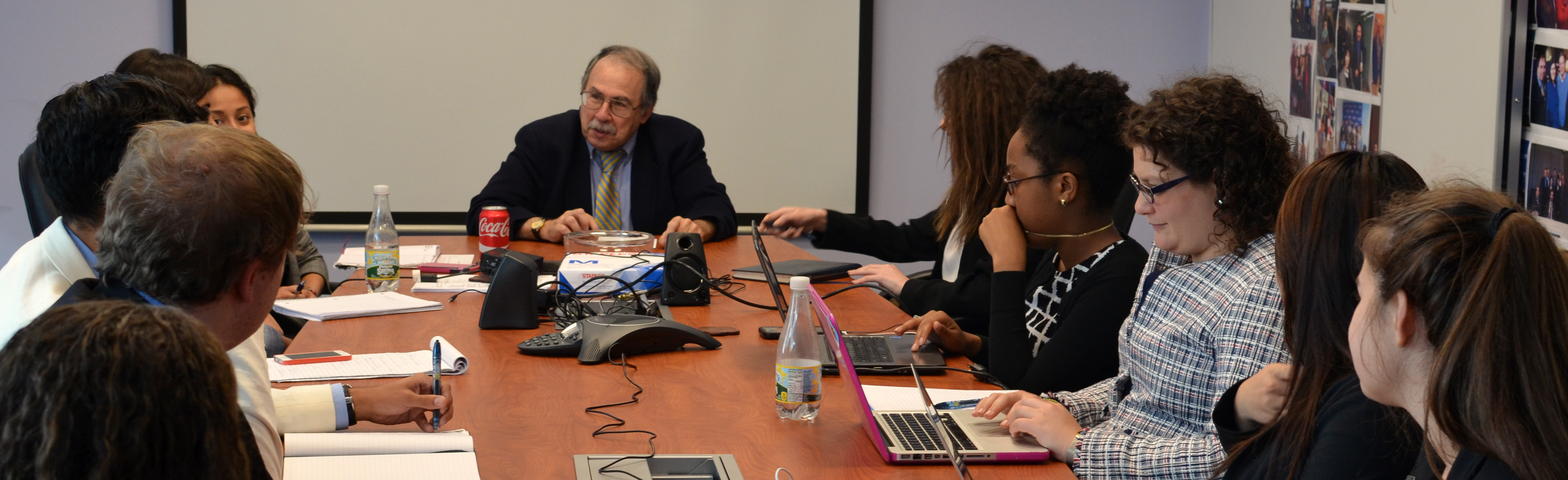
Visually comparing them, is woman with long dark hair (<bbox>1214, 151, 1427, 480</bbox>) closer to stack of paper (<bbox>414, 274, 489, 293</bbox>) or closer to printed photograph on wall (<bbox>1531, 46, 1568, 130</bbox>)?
printed photograph on wall (<bbox>1531, 46, 1568, 130</bbox>)

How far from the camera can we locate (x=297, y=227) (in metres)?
1.17

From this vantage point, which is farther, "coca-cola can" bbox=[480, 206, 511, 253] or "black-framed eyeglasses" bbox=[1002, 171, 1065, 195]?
"coca-cola can" bbox=[480, 206, 511, 253]

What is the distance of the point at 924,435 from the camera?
133cm

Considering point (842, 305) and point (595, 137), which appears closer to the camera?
point (842, 305)

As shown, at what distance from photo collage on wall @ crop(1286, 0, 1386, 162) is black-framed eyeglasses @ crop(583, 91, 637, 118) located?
181cm

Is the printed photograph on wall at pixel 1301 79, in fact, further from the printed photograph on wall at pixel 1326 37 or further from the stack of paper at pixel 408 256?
the stack of paper at pixel 408 256

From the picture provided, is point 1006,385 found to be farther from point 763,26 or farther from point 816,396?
point 763,26

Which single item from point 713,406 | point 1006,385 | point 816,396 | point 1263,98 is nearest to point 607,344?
point 713,406

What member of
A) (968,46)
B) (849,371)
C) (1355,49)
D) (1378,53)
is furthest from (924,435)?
(968,46)

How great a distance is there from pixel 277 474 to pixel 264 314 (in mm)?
163

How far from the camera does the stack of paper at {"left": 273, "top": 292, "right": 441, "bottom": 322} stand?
2.04 m

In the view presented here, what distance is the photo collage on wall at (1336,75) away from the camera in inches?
116

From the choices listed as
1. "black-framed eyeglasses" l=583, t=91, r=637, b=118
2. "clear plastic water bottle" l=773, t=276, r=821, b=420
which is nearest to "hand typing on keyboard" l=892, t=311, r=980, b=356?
"clear plastic water bottle" l=773, t=276, r=821, b=420

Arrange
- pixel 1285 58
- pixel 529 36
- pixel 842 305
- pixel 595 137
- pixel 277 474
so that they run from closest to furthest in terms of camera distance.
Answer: pixel 277 474, pixel 842 305, pixel 595 137, pixel 1285 58, pixel 529 36
